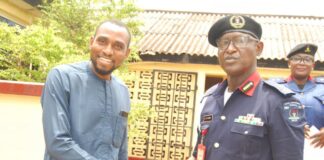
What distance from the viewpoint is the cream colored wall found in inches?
267

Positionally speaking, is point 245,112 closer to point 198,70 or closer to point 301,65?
point 301,65

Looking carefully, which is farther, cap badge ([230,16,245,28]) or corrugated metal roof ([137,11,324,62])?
corrugated metal roof ([137,11,324,62])

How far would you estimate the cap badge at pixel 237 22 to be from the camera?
1.75 meters

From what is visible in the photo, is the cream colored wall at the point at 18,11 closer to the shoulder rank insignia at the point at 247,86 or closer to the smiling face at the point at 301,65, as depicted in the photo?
the smiling face at the point at 301,65

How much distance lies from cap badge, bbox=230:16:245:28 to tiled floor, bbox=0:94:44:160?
2102mm

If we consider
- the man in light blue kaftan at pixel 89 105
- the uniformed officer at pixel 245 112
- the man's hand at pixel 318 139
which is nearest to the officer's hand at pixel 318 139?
the man's hand at pixel 318 139

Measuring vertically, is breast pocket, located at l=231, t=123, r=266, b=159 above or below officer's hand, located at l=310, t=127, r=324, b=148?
above

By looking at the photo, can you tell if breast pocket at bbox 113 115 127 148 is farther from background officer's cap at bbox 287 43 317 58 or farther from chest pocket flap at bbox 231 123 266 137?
background officer's cap at bbox 287 43 317 58

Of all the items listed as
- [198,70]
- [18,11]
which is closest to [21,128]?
[198,70]

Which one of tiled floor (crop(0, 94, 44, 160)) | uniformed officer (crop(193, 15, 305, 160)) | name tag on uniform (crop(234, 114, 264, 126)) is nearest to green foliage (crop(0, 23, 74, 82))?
tiled floor (crop(0, 94, 44, 160))

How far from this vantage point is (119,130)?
2014 millimetres

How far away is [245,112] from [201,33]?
22.3ft

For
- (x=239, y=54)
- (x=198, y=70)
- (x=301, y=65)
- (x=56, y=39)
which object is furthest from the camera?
(x=198, y=70)

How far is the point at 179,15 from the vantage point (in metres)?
9.99
